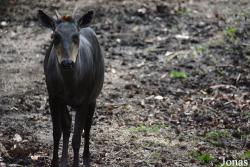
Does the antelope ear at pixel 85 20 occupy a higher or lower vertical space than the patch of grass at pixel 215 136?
higher

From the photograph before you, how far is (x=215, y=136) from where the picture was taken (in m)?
8.62

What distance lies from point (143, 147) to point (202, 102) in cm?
222

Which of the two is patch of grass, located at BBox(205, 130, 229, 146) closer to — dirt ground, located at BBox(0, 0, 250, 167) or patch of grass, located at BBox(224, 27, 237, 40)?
dirt ground, located at BBox(0, 0, 250, 167)

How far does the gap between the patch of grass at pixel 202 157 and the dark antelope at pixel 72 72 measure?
144cm

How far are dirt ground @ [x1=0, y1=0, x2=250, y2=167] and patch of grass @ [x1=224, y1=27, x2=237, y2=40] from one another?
0.07 feet

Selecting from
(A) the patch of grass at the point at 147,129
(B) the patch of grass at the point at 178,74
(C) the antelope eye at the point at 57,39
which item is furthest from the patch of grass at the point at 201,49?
(C) the antelope eye at the point at 57,39

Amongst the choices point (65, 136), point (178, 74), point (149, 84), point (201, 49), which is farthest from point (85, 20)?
point (201, 49)

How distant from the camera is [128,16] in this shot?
48.6ft

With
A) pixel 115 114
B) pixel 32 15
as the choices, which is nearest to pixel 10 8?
pixel 32 15

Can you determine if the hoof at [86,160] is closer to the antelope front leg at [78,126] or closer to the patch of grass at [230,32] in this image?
the antelope front leg at [78,126]

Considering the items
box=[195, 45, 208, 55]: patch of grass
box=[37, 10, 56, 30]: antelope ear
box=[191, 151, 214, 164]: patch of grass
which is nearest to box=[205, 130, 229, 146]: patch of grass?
box=[191, 151, 214, 164]: patch of grass

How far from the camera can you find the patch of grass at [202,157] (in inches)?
305

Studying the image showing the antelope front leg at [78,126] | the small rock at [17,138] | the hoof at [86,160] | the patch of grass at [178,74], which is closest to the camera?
the antelope front leg at [78,126]

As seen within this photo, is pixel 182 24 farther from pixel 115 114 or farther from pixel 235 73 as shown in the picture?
pixel 115 114
